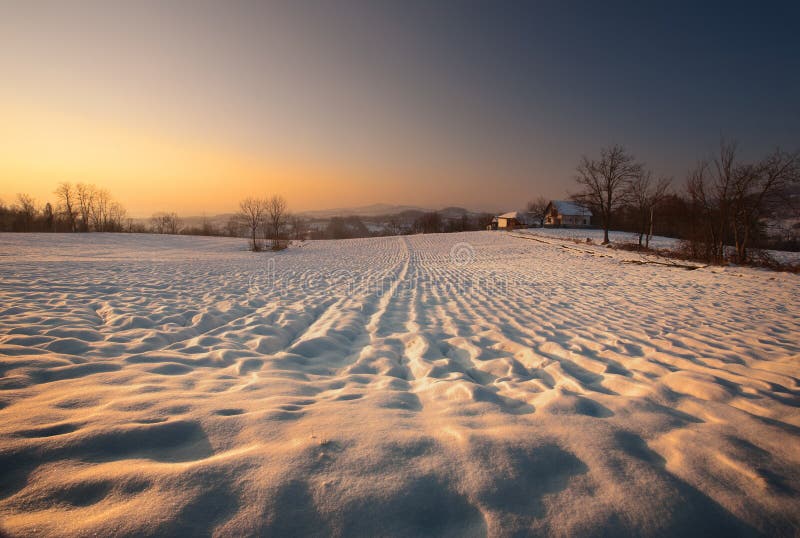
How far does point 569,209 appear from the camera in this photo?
50.6m

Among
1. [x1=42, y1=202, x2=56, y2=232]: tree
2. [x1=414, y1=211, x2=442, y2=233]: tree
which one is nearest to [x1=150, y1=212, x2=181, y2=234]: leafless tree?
[x1=42, y1=202, x2=56, y2=232]: tree

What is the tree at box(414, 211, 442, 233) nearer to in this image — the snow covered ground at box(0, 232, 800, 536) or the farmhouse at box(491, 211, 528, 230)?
the farmhouse at box(491, 211, 528, 230)

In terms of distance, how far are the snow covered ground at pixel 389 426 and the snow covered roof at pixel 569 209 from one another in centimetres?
5183

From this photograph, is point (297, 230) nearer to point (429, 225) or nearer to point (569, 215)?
point (429, 225)

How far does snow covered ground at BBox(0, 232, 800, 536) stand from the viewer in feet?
3.98

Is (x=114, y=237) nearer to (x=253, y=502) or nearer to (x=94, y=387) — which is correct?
(x=94, y=387)

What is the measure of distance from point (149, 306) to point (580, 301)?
378 inches

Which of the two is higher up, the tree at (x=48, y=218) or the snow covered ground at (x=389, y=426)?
the tree at (x=48, y=218)

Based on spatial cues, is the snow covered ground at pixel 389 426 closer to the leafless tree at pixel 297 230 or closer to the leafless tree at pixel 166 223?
the leafless tree at pixel 297 230

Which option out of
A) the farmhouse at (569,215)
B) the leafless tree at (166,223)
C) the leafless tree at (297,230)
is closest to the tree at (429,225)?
the leafless tree at (297,230)

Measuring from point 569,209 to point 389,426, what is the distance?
58751mm

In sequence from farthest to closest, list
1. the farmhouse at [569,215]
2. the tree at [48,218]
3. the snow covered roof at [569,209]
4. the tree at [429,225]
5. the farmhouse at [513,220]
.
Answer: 1. the tree at [429,225]
2. the farmhouse at [513,220]
3. the farmhouse at [569,215]
4. the snow covered roof at [569,209]
5. the tree at [48,218]

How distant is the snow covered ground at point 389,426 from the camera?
3.98 ft

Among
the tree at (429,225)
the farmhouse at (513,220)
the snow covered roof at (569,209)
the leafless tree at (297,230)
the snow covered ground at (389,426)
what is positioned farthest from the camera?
the tree at (429,225)
